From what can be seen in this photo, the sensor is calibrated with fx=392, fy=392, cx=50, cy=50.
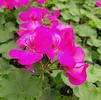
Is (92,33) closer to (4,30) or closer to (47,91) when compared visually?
Result: (4,30)

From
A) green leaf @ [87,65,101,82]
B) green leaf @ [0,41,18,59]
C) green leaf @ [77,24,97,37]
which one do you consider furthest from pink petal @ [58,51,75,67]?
green leaf @ [77,24,97,37]

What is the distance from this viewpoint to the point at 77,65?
1.33 m

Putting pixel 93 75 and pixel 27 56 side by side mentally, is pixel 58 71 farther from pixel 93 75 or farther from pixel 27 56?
pixel 27 56

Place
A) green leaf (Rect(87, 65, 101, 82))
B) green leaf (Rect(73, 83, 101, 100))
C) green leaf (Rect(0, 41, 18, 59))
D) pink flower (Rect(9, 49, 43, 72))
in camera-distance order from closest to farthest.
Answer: pink flower (Rect(9, 49, 43, 72)), green leaf (Rect(73, 83, 101, 100)), green leaf (Rect(87, 65, 101, 82)), green leaf (Rect(0, 41, 18, 59))

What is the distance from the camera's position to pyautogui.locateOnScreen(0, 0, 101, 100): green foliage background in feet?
4.52

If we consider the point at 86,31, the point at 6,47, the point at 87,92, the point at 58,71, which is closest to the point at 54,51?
the point at 87,92

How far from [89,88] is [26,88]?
1.03ft

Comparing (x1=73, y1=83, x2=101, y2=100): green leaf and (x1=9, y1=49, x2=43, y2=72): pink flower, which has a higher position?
(x1=9, y1=49, x2=43, y2=72): pink flower

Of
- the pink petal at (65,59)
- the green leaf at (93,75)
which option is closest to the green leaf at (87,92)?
the green leaf at (93,75)

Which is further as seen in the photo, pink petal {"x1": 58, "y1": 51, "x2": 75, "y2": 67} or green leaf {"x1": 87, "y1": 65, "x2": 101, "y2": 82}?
green leaf {"x1": 87, "y1": 65, "x2": 101, "y2": 82}

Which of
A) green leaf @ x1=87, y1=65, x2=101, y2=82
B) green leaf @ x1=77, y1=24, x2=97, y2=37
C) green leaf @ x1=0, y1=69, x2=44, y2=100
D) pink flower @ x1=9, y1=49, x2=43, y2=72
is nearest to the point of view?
pink flower @ x1=9, y1=49, x2=43, y2=72

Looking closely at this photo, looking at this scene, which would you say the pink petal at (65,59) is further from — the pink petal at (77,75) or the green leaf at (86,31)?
the green leaf at (86,31)

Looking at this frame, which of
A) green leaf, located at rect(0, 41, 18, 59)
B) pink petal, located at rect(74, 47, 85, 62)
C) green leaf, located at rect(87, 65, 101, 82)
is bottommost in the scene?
green leaf, located at rect(0, 41, 18, 59)

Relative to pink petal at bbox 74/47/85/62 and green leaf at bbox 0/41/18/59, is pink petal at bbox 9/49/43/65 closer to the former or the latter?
pink petal at bbox 74/47/85/62
